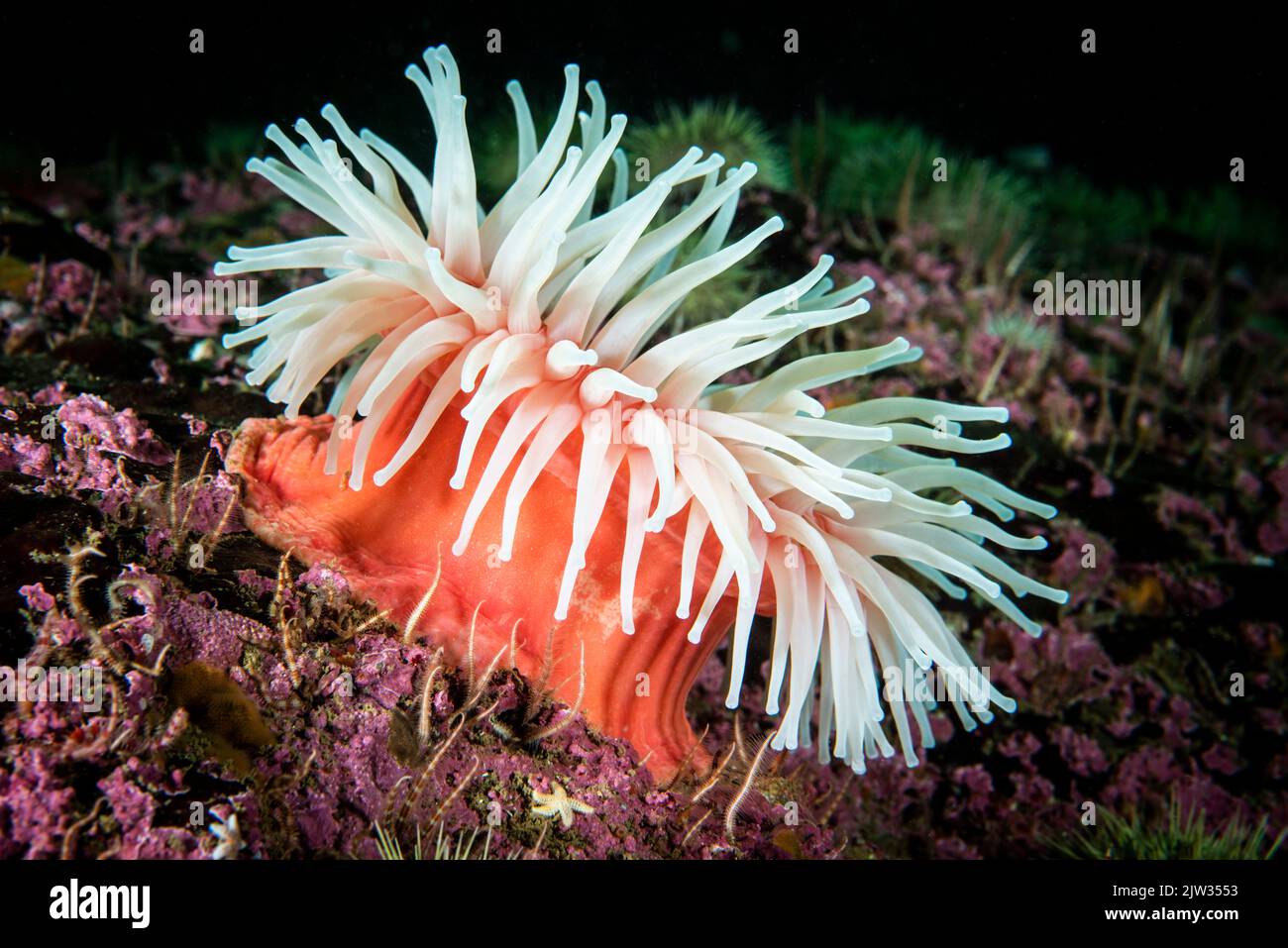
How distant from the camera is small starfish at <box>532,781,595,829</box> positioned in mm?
2115

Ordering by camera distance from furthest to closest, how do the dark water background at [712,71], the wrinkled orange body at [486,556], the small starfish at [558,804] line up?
the dark water background at [712,71], the wrinkled orange body at [486,556], the small starfish at [558,804]

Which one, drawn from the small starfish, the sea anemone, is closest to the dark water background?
the sea anemone

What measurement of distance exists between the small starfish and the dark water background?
8082 mm

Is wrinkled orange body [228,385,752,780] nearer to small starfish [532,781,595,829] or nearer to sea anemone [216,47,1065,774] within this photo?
sea anemone [216,47,1065,774]

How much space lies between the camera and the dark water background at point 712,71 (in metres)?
12.4

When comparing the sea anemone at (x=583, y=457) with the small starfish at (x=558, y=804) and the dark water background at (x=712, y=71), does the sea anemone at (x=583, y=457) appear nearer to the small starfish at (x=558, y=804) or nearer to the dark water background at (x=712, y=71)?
the small starfish at (x=558, y=804)

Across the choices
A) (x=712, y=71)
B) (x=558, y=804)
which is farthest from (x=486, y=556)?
(x=712, y=71)

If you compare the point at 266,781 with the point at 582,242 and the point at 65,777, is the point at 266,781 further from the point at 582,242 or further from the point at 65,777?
the point at 582,242

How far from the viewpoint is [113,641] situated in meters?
1.85

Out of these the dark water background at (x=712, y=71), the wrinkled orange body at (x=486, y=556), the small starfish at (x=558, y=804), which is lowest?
the small starfish at (x=558, y=804)

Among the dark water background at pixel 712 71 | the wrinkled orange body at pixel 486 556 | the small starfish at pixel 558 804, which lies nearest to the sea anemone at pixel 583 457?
the wrinkled orange body at pixel 486 556

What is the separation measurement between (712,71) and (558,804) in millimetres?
19620
